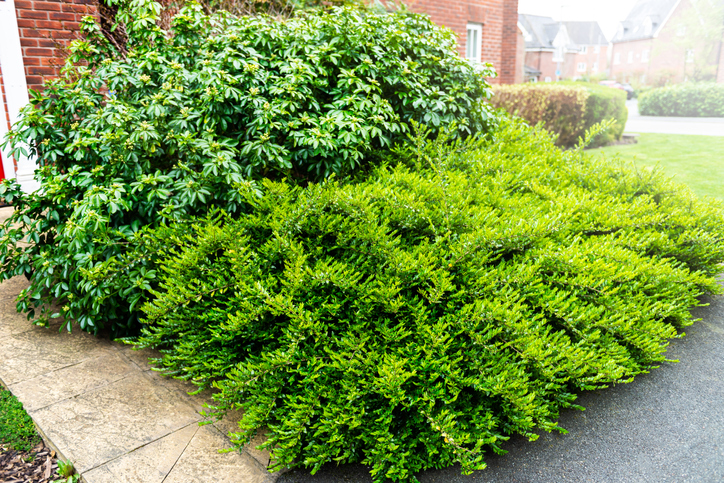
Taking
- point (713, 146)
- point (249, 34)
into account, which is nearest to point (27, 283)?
point (249, 34)

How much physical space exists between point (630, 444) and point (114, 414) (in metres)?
2.62

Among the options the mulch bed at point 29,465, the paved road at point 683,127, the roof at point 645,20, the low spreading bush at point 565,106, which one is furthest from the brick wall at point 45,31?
the roof at point 645,20

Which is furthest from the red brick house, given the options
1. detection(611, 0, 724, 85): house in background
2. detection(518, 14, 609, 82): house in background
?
detection(518, 14, 609, 82): house in background

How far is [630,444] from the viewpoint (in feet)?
7.80

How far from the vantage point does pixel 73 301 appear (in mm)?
3305

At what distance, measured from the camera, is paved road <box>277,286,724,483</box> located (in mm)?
2213

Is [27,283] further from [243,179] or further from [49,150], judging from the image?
[243,179]

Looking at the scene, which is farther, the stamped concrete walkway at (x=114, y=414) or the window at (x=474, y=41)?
the window at (x=474, y=41)

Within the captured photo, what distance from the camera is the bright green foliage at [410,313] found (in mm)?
2254

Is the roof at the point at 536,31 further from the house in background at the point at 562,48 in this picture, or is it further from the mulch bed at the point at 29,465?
the mulch bed at the point at 29,465

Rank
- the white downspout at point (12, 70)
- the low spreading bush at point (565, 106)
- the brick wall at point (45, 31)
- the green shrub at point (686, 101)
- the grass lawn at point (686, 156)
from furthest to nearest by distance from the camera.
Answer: the green shrub at point (686, 101) → the low spreading bush at point (565, 106) → the grass lawn at point (686, 156) → the brick wall at point (45, 31) → the white downspout at point (12, 70)

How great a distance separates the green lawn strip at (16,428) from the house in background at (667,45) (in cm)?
4172

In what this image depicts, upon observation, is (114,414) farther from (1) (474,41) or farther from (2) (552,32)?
(2) (552,32)

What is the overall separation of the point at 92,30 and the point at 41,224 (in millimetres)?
1812
